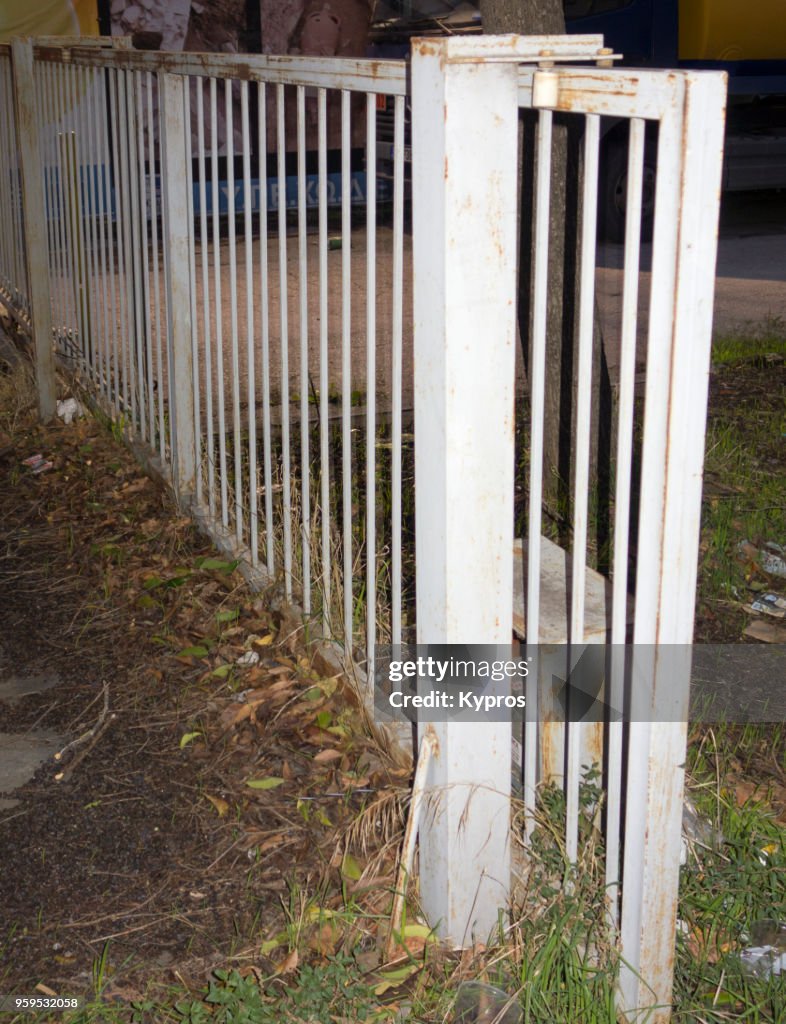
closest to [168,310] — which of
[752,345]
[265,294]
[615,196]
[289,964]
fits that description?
[265,294]

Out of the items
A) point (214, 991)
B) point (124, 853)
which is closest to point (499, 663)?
point (214, 991)

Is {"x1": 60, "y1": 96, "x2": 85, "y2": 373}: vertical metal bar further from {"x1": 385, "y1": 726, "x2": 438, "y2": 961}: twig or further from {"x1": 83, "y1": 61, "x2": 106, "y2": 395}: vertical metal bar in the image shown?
{"x1": 385, "y1": 726, "x2": 438, "y2": 961}: twig

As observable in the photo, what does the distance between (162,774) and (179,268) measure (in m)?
2.05

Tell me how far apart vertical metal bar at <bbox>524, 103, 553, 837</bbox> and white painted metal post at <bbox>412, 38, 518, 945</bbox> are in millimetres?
53

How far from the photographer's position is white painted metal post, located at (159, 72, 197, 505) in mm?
4332

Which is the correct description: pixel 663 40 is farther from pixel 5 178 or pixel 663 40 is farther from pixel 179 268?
pixel 179 268

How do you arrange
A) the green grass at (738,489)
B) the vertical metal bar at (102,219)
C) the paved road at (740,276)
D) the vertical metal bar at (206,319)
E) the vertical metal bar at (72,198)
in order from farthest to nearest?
1. the paved road at (740,276)
2. the vertical metal bar at (72,198)
3. the vertical metal bar at (102,219)
4. the green grass at (738,489)
5. the vertical metal bar at (206,319)

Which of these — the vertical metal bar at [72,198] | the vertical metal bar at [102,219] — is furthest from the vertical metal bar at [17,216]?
the vertical metal bar at [102,219]

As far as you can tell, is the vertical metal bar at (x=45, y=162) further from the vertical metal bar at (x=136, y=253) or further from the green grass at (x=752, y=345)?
the green grass at (x=752, y=345)

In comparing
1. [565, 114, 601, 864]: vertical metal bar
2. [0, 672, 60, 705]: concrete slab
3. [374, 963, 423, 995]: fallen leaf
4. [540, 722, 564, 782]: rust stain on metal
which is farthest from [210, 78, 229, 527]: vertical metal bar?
[374, 963, 423, 995]: fallen leaf

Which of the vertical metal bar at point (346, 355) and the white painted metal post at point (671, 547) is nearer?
the white painted metal post at point (671, 547)

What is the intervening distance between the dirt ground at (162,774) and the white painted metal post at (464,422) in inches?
11.9

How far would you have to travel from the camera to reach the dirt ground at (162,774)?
2643 millimetres

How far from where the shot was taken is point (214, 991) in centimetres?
234
